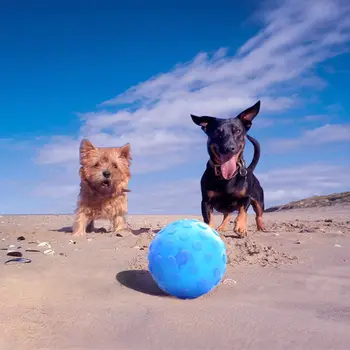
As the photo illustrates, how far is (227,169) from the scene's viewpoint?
6.47 m

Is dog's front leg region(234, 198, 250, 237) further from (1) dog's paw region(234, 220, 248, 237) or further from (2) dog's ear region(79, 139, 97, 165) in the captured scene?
(2) dog's ear region(79, 139, 97, 165)

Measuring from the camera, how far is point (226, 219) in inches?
295

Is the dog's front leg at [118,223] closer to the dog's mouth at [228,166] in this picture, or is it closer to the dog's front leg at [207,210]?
the dog's front leg at [207,210]

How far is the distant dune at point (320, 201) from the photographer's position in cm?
1827

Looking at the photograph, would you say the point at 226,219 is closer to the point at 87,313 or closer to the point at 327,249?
the point at 327,249

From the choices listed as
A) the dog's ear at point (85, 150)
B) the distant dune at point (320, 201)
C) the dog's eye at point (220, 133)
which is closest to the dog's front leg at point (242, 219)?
the dog's eye at point (220, 133)

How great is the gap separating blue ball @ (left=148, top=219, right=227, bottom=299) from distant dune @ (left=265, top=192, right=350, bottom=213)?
49.4ft

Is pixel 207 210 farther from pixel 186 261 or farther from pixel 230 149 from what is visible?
pixel 186 261

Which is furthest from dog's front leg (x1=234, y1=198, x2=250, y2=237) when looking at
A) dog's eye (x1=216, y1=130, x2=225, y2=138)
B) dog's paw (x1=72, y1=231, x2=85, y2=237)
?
dog's paw (x1=72, y1=231, x2=85, y2=237)

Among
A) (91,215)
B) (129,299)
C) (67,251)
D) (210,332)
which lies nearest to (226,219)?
(91,215)

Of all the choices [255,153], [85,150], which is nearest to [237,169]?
[255,153]

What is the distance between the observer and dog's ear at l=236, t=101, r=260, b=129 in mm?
6708

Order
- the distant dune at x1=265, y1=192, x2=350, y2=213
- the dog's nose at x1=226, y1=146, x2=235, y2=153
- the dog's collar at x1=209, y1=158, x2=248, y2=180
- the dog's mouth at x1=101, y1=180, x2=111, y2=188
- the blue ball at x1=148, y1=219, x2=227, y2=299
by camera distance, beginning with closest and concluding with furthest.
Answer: the blue ball at x1=148, y1=219, x2=227, y2=299
the dog's nose at x1=226, y1=146, x2=235, y2=153
the dog's collar at x1=209, y1=158, x2=248, y2=180
the dog's mouth at x1=101, y1=180, x2=111, y2=188
the distant dune at x1=265, y1=192, x2=350, y2=213

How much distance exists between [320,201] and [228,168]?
14150 mm
